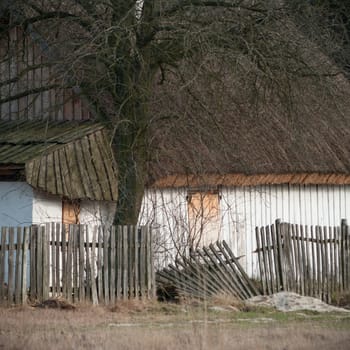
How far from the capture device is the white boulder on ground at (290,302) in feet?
48.3

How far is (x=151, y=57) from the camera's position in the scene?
1534cm

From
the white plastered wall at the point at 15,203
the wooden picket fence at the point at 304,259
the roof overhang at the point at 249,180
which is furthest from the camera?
the roof overhang at the point at 249,180

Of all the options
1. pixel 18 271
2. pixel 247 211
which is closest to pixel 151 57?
pixel 18 271

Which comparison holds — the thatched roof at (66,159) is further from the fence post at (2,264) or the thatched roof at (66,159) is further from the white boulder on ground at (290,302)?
the white boulder on ground at (290,302)

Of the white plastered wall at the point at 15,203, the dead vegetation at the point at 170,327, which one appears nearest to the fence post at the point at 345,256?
the dead vegetation at the point at 170,327

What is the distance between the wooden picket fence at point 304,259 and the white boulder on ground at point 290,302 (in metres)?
0.69

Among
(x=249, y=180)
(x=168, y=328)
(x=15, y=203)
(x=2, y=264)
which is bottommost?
(x=168, y=328)

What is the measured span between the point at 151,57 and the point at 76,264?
12.3 feet

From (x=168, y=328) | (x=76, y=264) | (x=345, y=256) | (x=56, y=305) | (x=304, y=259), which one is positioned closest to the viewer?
(x=168, y=328)

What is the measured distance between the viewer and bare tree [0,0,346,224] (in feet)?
47.9

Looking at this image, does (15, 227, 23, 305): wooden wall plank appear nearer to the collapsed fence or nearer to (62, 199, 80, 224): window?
(62, 199, 80, 224): window

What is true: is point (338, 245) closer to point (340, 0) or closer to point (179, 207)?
point (179, 207)

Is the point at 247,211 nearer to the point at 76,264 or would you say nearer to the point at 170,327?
the point at 76,264

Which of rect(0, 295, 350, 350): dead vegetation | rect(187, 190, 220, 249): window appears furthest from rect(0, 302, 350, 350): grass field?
rect(187, 190, 220, 249): window
